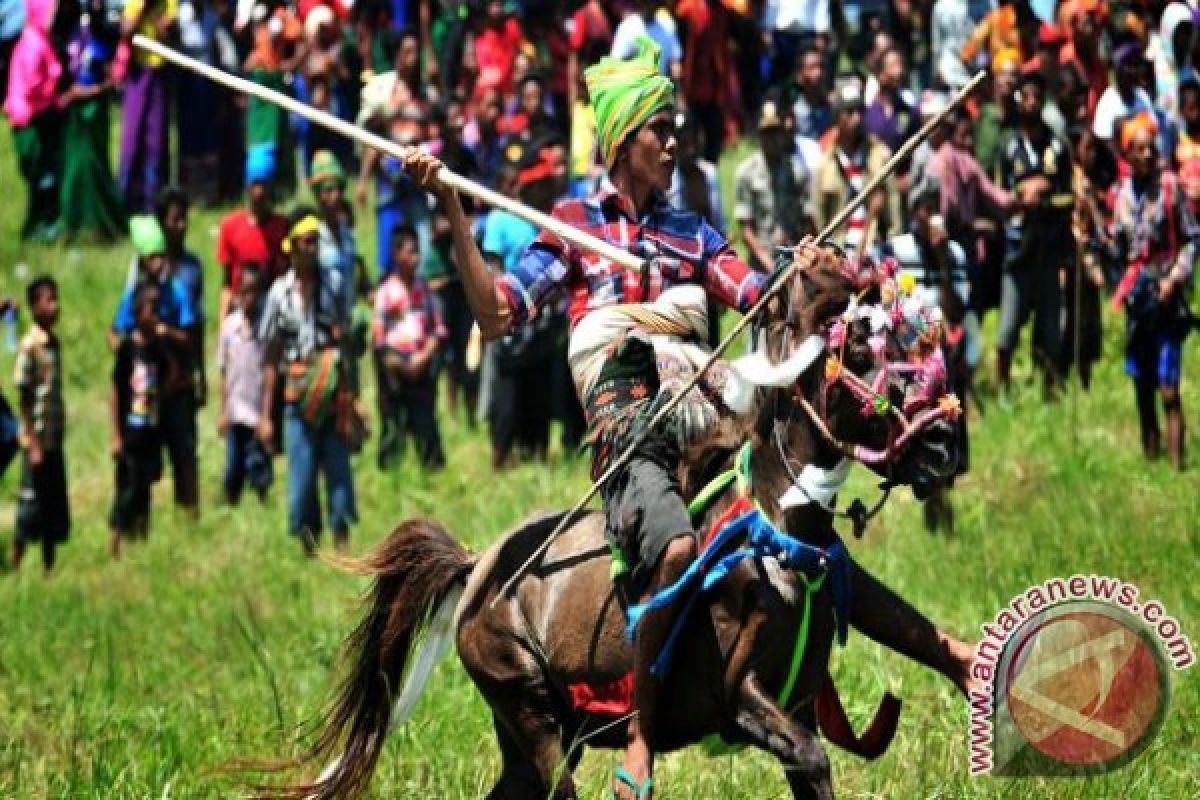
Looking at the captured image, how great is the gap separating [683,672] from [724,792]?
1133 millimetres

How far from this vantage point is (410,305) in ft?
62.8

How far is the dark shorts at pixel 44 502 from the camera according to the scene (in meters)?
18.2

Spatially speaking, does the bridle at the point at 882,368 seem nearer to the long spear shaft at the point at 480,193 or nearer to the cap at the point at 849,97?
the long spear shaft at the point at 480,193

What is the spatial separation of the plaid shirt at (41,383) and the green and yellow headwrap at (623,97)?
31.5 ft

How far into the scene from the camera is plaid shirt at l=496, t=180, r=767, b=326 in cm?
908

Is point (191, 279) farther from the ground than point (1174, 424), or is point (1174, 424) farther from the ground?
point (191, 279)

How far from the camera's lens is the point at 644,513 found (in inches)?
349

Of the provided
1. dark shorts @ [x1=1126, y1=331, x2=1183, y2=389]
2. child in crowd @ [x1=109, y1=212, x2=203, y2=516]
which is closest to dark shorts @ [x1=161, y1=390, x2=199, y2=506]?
child in crowd @ [x1=109, y1=212, x2=203, y2=516]

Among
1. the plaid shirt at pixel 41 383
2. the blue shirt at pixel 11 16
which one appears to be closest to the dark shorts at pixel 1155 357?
the plaid shirt at pixel 41 383

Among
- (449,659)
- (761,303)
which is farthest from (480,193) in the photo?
(449,659)

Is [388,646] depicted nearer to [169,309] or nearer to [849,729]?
[849,729]

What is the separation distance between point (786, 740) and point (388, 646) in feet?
7.16

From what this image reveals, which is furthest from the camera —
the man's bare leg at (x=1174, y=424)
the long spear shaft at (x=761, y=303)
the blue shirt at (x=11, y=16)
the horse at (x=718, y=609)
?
the blue shirt at (x=11, y=16)

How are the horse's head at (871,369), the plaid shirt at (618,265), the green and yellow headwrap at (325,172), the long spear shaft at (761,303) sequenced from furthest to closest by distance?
the green and yellow headwrap at (325,172) → the plaid shirt at (618,265) → the horse's head at (871,369) → the long spear shaft at (761,303)
